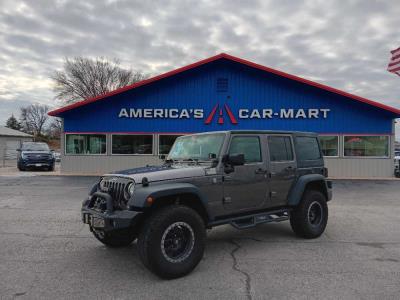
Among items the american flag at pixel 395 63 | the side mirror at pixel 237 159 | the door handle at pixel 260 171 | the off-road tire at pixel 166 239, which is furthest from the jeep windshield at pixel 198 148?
the american flag at pixel 395 63

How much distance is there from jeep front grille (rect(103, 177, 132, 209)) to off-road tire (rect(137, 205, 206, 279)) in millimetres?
490

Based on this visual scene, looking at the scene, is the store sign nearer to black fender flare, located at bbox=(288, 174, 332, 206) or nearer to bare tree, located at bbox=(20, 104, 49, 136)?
black fender flare, located at bbox=(288, 174, 332, 206)

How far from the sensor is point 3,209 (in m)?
9.14

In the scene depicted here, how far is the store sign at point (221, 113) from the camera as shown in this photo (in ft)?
64.5

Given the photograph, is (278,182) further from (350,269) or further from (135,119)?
(135,119)

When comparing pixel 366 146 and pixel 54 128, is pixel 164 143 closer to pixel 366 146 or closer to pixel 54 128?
pixel 366 146

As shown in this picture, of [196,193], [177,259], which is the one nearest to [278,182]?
[196,193]

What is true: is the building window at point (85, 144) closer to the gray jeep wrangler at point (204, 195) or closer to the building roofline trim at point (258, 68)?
the building roofline trim at point (258, 68)

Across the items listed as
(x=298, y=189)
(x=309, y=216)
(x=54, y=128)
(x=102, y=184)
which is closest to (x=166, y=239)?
(x=102, y=184)

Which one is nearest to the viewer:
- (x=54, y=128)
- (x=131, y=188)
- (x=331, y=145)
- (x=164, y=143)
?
(x=131, y=188)

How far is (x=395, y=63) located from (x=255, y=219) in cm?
1382

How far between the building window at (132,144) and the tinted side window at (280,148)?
47.1ft

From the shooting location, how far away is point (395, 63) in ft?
52.6

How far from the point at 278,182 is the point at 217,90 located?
47.4 feet
